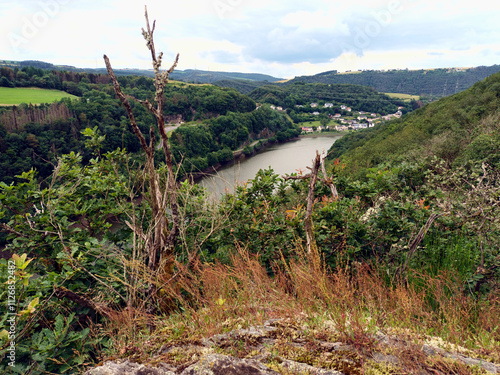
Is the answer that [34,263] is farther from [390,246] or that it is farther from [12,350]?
[390,246]

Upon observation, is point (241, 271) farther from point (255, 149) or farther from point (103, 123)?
point (255, 149)

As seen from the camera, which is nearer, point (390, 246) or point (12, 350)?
point (12, 350)

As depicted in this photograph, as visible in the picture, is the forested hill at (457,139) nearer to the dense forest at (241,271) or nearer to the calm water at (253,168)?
the dense forest at (241,271)

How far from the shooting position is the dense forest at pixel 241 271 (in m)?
1.99

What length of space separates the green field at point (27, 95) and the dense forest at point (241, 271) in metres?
66.6

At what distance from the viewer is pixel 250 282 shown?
9.23 feet

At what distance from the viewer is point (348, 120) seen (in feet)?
318

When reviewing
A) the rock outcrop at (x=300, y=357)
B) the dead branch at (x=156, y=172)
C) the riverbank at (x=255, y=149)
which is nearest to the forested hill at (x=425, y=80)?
the riverbank at (x=255, y=149)

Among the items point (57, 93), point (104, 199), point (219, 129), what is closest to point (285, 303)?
point (104, 199)

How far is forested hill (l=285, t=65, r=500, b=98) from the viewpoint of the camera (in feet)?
405

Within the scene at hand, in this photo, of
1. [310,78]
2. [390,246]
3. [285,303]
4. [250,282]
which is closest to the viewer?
[285,303]

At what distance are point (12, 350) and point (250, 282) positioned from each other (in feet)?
6.66
